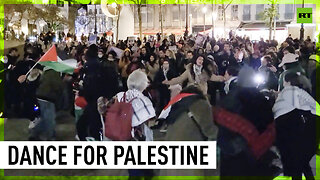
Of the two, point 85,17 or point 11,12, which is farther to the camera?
point 85,17

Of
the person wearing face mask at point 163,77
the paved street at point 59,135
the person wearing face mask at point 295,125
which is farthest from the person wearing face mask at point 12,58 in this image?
the person wearing face mask at point 295,125

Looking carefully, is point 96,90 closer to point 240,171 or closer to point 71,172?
point 71,172

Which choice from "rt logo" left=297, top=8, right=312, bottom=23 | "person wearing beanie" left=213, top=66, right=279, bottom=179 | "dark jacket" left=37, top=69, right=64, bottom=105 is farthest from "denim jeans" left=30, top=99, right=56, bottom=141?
"rt logo" left=297, top=8, right=312, bottom=23

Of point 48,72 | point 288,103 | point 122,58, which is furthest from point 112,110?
point 122,58

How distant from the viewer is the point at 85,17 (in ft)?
305

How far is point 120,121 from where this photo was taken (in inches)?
245

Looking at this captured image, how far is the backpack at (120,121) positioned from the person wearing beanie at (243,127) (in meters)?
1.24

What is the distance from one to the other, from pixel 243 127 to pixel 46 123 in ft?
18.1

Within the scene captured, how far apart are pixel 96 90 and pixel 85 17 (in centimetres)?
8675

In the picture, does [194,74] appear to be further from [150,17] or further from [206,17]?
[150,17]

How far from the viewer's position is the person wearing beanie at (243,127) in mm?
5328
